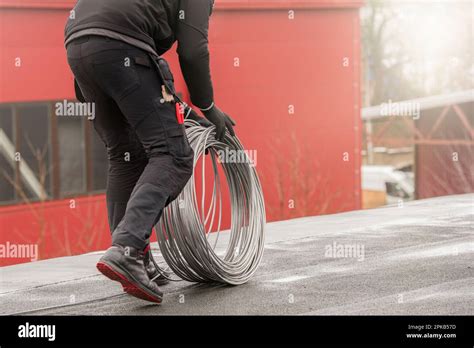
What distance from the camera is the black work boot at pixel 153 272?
4438mm

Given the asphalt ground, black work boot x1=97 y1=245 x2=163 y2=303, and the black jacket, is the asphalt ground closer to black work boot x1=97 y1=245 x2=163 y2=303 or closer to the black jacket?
black work boot x1=97 y1=245 x2=163 y2=303

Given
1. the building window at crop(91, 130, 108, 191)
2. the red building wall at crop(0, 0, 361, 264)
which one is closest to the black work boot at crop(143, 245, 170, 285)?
the red building wall at crop(0, 0, 361, 264)

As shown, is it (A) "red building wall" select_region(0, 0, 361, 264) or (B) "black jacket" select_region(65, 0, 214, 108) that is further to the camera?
(A) "red building wall" select_region(0, 0, 361, 264)

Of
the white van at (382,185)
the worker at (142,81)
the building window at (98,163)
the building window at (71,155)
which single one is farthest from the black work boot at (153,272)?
the white van at (382,185)

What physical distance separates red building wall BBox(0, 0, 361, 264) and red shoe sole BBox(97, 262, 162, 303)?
7.46 m

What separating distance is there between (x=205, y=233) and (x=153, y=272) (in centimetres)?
34

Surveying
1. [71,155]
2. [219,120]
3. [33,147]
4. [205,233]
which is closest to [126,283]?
[205,233]

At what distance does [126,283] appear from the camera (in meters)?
3.70

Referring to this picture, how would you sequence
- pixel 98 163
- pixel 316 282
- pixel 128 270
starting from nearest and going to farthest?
pixel 128 270 → pixel 316 282 → pixel 98 163

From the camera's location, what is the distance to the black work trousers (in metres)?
3.73

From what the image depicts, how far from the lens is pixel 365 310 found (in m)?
3.74

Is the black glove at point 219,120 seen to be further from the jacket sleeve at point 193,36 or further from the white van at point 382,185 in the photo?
the white van at point 382,185

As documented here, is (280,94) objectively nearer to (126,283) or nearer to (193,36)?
(193,36)
